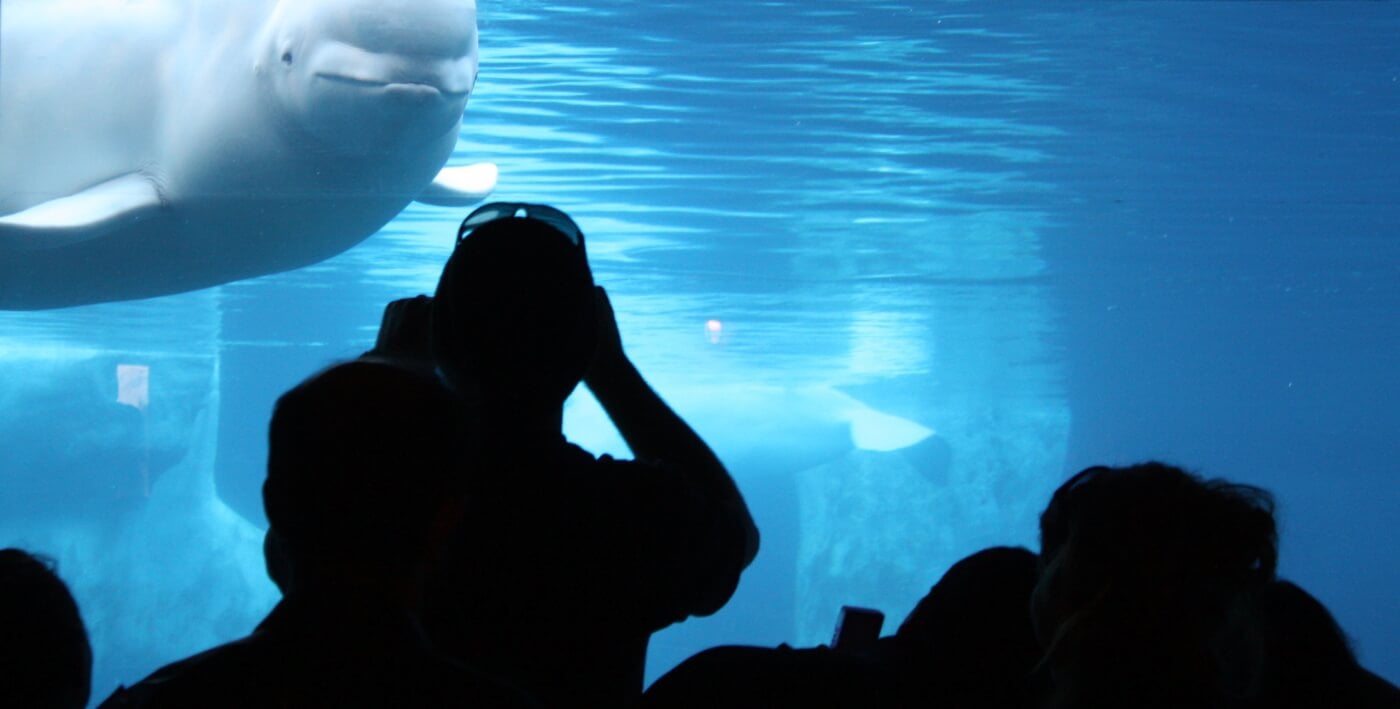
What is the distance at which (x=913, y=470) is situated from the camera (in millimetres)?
36969

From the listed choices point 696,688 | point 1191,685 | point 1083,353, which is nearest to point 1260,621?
point 1191,685

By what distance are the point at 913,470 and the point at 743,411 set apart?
6.29 meters

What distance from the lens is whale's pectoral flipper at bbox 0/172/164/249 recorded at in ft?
23.8

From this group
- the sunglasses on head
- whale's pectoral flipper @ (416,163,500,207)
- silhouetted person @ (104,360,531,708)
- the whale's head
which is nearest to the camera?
silhouetted person @ (104,360,531,708)

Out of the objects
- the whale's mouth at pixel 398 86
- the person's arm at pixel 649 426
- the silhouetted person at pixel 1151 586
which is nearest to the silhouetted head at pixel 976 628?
the silhouetted person at pixel 1151 586

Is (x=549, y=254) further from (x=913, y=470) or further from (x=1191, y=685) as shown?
(x=913, y=470)

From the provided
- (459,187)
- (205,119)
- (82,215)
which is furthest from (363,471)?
(459,187)

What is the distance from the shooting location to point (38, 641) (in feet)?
6.52

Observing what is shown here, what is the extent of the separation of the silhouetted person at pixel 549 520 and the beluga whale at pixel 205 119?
5.49 m

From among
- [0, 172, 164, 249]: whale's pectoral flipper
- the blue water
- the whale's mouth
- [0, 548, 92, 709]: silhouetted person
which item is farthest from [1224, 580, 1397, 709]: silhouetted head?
[0, 172, 164, 249]: whale's pectoral flipper

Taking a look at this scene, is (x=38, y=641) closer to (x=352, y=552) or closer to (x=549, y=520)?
(x=352, y=552)

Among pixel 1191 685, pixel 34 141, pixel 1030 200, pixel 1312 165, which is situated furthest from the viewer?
pixel 1030 200

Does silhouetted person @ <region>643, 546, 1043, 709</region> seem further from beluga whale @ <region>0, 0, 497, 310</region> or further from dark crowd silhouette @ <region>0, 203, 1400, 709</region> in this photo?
beluga whale @ <region>0, 0, 497, 310</region>

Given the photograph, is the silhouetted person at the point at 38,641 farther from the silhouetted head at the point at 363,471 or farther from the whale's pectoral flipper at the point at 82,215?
the whale's pectoral flipper at the point at 82,215
